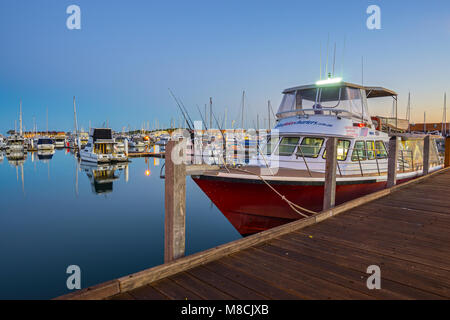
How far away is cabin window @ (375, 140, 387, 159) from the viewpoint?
1003 centimetres

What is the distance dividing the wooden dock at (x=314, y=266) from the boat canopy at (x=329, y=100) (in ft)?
17.6

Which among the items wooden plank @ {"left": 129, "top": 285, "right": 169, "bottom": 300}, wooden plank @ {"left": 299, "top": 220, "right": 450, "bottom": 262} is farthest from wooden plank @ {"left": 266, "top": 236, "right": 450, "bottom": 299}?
wooden plank @ {"left": 129, "top": 285, "right": 169, "bottom": 300}

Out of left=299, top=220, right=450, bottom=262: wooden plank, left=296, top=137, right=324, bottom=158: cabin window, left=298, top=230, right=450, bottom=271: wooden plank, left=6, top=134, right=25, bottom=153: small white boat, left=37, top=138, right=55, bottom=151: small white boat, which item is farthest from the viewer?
left=37, top=138, right=55, bottom=151: small white boat

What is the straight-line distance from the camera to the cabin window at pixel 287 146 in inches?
369

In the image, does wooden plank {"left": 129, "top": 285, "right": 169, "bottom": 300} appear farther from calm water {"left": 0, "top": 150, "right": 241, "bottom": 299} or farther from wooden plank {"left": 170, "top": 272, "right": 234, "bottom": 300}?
calm water {"left": 0, "top": 150, "right": 241, "bottom": 299}

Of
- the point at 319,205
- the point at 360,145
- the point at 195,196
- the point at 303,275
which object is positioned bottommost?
the point at 195,196

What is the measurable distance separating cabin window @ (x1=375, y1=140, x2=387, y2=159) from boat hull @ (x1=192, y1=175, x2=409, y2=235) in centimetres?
233

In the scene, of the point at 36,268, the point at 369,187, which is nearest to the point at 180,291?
the point at 369,187

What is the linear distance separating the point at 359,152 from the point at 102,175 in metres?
28.5

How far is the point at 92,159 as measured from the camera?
3722 cm

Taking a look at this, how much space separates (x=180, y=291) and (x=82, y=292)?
2.64ft

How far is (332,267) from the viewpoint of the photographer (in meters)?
3.09

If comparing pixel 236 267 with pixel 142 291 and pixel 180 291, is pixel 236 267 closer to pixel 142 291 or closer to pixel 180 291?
pixel 180 291

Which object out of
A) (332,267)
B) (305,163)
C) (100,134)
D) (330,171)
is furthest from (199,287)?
(100,134)
